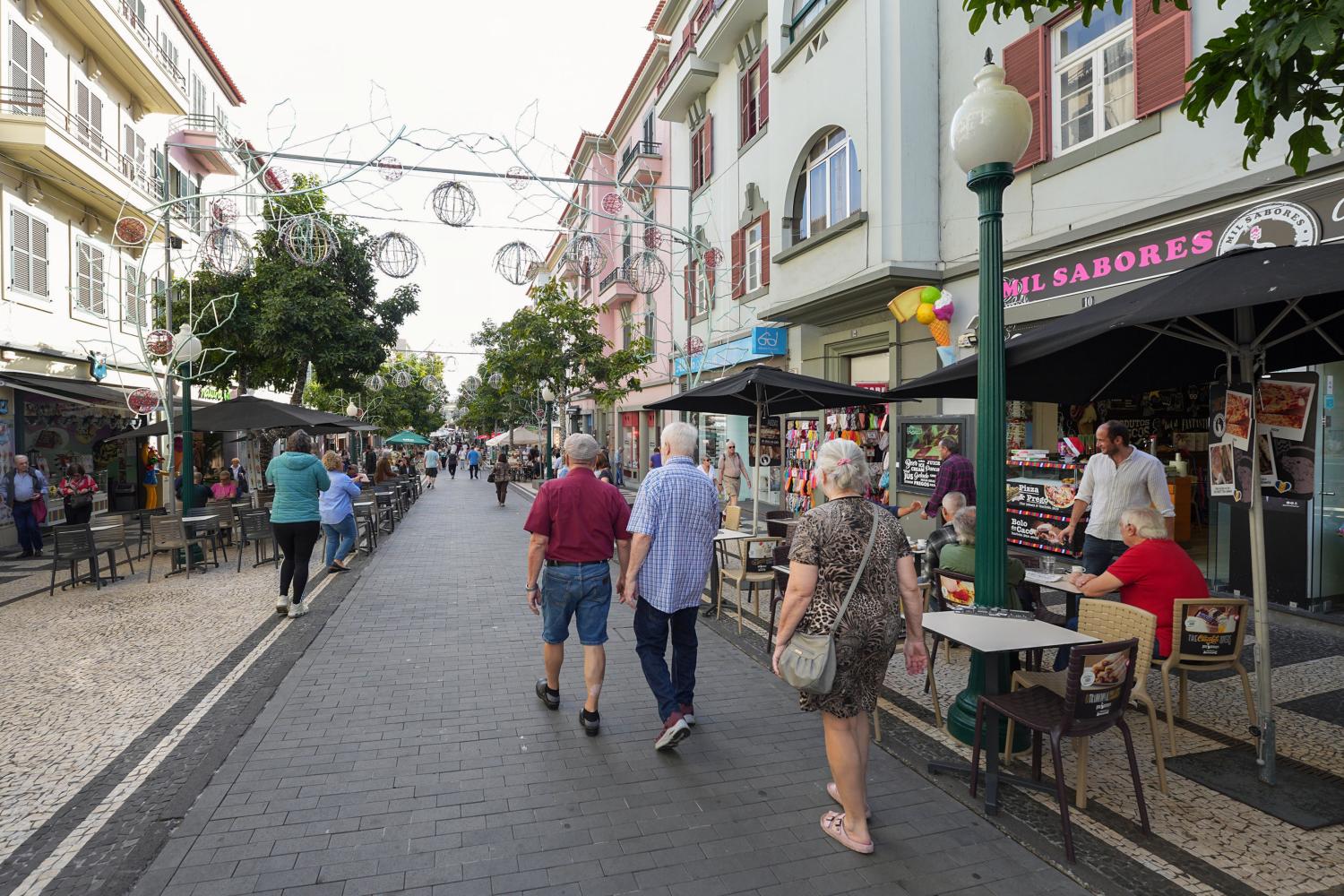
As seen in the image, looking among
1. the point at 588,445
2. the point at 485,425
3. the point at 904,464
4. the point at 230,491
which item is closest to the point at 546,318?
the point at 230,491

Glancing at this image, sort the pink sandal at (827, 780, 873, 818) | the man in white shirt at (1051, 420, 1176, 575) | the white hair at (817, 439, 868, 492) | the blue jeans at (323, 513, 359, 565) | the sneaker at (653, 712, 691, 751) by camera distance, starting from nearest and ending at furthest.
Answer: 1. the white hair at (817, 439, 868, 492)
2. the pink sandal at (827, 780, 873, 818)
3. the sneaker at (653, 712, 691, 751)
4. the man in white shirt at (1051, 420, 1176, 575)
5. the blue jeans at (323, 513, 359, 565)

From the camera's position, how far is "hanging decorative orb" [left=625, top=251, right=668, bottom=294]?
38.2ft

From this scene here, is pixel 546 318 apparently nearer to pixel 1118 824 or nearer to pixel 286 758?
pixel 286 758

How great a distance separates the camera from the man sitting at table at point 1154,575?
4.30m

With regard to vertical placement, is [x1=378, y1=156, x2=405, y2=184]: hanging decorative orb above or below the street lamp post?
above

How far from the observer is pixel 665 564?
4348mm

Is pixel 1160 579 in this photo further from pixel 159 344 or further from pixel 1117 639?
pixel 159 344

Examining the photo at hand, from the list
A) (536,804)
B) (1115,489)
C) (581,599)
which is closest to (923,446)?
(1115,489)

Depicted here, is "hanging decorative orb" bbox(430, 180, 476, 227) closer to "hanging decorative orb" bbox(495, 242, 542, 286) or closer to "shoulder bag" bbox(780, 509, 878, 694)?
"hanging decorative orb" bbox(495, 242, 542, 286)

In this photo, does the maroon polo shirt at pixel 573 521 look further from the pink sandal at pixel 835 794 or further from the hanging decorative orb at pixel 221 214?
the hanging decorative orb at pixel 221 214

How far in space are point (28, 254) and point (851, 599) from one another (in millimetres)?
17927

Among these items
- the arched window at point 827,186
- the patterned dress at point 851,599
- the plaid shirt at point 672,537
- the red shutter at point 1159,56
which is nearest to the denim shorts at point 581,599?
the plaid shirt at point 672,537

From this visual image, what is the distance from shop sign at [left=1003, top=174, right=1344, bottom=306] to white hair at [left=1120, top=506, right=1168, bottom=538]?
2.06 m

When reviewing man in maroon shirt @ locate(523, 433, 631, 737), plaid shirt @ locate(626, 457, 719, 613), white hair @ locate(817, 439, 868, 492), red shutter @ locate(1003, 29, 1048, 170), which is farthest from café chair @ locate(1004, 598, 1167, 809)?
red shutter @ locate(1003, 29, 1048, 170)
